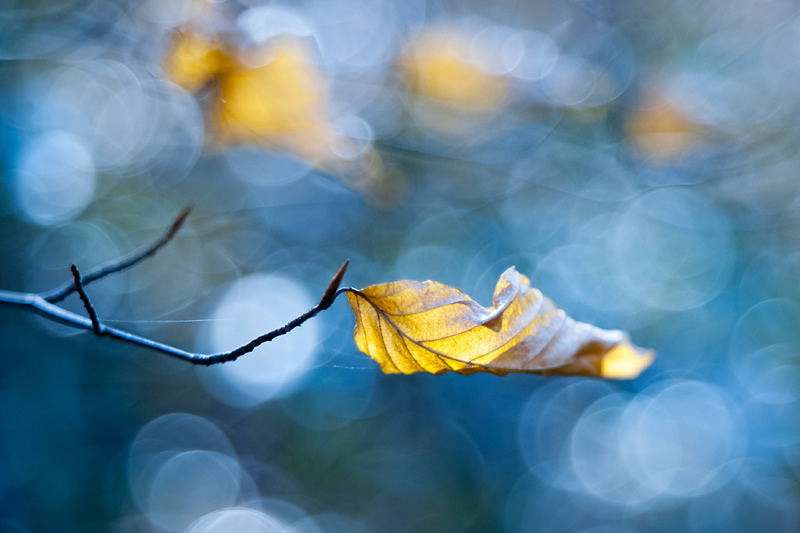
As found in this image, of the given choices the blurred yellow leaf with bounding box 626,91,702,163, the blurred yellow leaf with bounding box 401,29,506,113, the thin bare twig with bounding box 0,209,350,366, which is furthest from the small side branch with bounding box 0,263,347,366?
the blurred yellow leaf with bounding box 626,91,702,163

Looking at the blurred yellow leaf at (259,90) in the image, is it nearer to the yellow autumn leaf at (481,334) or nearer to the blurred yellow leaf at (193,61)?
the blurred yellow leaf at (193,61)

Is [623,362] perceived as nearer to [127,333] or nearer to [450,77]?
[127,333]

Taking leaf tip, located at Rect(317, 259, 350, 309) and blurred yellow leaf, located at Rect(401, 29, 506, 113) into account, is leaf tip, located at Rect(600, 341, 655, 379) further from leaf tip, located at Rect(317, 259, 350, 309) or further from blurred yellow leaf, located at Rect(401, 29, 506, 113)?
blurred yellow leaf, located at Rect(401, 29, 506, 113)

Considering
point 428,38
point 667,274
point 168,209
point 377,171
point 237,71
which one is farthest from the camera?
point 667,274

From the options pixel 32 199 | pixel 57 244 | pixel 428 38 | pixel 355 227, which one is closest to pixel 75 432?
pixel 57 244

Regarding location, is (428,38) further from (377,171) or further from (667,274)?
(667,274)

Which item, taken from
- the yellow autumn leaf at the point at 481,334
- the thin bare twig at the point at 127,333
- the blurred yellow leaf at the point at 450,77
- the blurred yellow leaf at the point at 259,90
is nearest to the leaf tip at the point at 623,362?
the yellow autumn leaf at the point at 481,334

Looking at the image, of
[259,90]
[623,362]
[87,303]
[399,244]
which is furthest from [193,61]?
[399,244]
